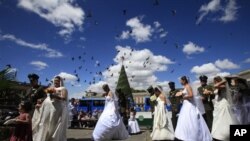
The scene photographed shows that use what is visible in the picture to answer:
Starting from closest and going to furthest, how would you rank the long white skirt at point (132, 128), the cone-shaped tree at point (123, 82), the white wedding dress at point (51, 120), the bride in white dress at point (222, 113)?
the white wedding dress at point (51, 120), the bride in white dress at point (222, 113), the long white skirt at point (132, 128), the cone-shaped tree at point (123, 82)

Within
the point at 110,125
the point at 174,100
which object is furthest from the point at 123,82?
the point at 110,125

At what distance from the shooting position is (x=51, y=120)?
9.02 metres

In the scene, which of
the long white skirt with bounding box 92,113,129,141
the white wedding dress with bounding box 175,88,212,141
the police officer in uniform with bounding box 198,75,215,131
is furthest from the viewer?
the long white skirt with bounding box 92,113,129,141

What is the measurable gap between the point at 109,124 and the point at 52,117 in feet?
8.98

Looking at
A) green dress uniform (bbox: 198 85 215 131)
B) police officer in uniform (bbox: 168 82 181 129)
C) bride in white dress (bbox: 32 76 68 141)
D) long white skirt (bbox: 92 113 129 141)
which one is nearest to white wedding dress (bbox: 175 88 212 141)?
green dress uniform (bbox: 198 85 215 131)

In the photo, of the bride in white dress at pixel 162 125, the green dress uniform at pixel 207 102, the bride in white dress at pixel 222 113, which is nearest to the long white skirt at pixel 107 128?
the bride in white dress at pixel 162 125

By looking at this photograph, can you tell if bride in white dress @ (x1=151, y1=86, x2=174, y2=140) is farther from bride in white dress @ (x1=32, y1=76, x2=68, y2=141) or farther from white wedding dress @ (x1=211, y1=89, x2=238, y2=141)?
bride in white dress @ (x1=32, y1=76, x2=68, y2=141)

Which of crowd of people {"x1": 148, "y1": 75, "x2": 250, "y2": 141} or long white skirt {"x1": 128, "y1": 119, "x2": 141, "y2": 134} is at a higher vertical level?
crowd of people {"x1": 148, "y1": 75, "x2": 250, "y2": 141}

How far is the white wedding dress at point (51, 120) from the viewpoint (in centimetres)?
890

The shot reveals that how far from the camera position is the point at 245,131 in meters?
6.36

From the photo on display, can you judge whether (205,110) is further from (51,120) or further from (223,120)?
(51,120)

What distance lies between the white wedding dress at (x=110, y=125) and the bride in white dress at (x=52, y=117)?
2162 mm

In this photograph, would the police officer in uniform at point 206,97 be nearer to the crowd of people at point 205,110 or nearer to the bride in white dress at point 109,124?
the crowd of people at point 205,110

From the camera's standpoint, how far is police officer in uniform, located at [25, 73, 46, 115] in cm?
923
